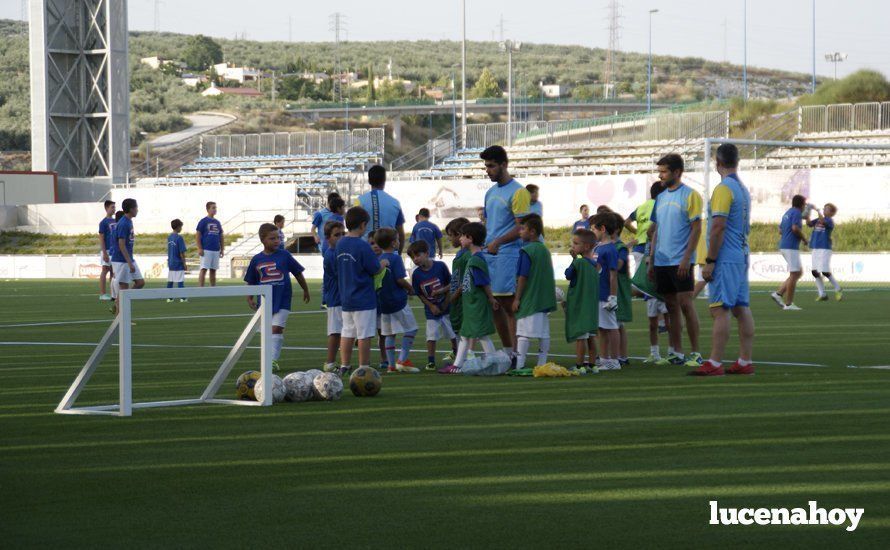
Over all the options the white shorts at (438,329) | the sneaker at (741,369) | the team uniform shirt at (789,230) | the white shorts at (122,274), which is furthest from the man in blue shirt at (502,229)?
the white shorts at (122,274)

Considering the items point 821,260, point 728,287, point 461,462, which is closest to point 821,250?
point 821,260

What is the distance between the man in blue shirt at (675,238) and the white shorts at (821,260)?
14122 mm

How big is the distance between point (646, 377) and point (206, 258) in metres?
18.6

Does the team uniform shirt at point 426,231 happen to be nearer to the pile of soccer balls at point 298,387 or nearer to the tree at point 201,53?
the pile of soccer balls at point 298,387

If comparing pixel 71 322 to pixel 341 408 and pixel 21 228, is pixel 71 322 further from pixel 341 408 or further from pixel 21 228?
pixel 21 228

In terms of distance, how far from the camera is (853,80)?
7019cm

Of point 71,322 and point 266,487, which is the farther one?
point 71,322

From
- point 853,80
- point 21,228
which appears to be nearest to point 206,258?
point 21,228

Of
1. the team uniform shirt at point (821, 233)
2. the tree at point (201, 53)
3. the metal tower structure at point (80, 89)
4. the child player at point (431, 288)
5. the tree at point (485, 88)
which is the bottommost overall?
the child player at point (431, 288)

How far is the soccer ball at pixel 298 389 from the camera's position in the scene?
10.2 metres

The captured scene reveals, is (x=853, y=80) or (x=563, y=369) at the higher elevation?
(x=853, y=80)

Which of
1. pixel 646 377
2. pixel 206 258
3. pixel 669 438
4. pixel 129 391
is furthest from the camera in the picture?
pixel 206 258

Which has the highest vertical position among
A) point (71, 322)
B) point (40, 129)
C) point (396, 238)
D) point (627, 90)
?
point (627, 90)

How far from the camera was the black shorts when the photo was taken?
12.2 meters
